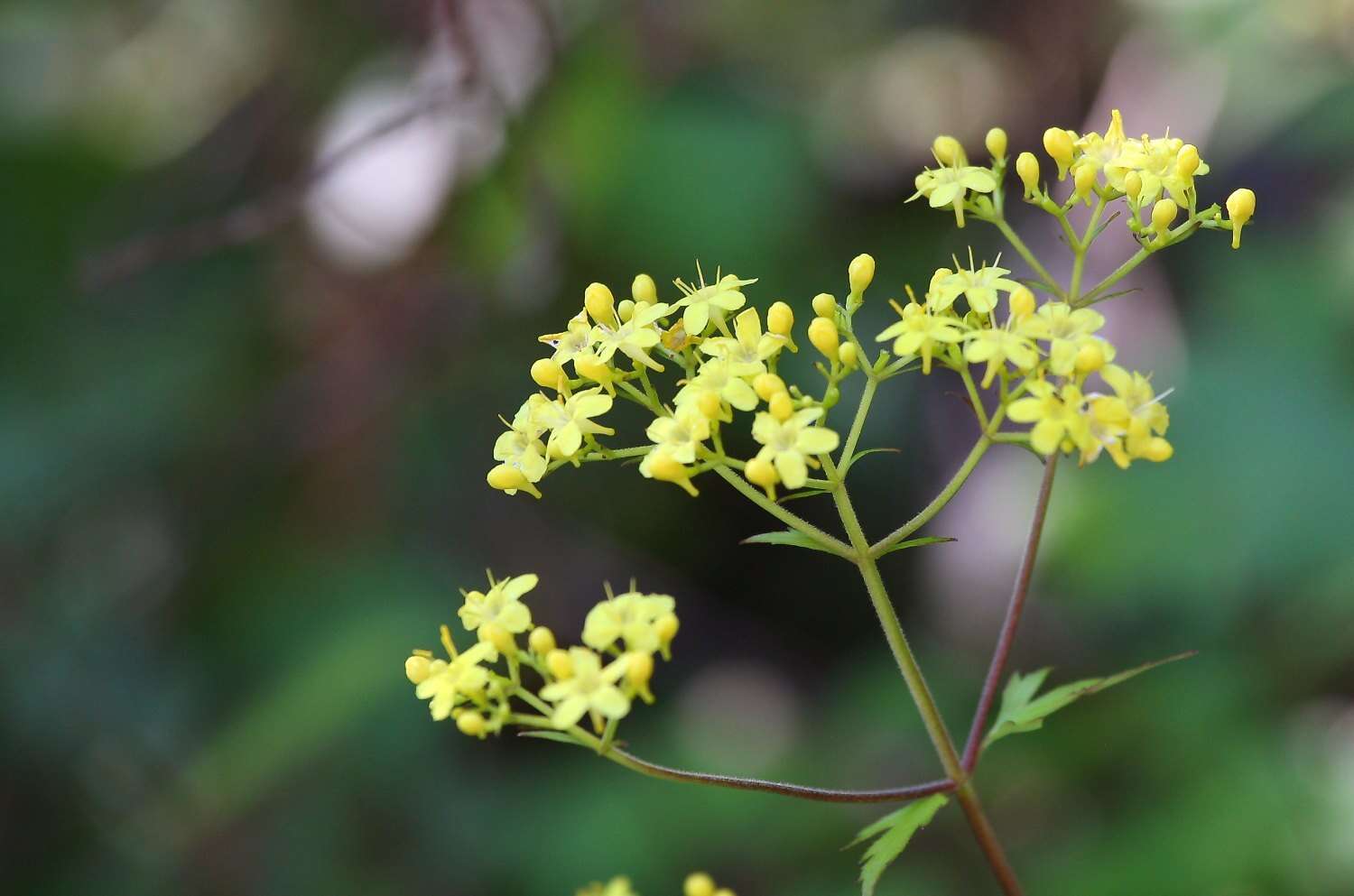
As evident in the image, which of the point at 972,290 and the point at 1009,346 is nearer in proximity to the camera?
the point at 1009,346

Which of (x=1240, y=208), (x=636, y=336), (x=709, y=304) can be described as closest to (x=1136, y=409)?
(x=1240, y=208)

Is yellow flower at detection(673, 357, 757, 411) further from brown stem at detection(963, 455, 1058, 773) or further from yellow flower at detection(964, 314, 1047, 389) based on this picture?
brown stem at detection(963, 455, 1058, 773)

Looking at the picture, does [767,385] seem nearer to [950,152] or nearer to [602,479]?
[950,152]

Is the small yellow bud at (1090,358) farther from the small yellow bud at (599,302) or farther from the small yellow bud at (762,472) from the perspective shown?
the small yellow bud at (599,302)

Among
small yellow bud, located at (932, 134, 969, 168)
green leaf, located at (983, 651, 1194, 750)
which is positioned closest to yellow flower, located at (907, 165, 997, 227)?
small yellow bud, located at (932, 134, 969, 168)

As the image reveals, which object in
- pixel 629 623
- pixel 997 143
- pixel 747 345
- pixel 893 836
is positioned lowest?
pixel 893 836
